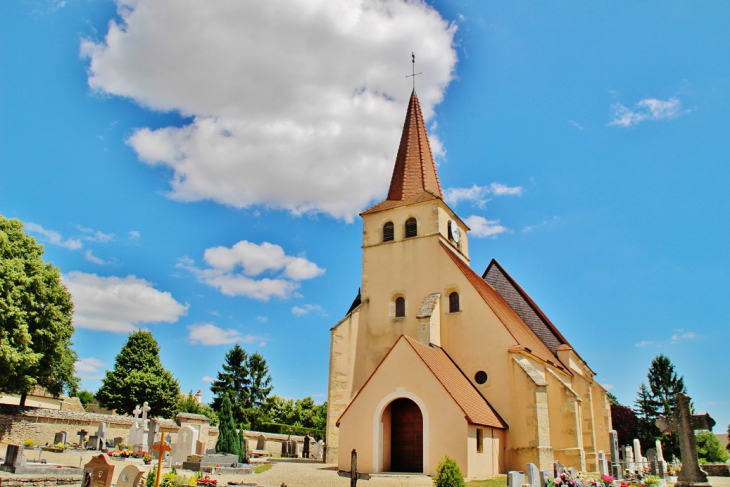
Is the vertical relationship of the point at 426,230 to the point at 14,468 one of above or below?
above

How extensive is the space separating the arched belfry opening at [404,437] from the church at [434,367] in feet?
0.13

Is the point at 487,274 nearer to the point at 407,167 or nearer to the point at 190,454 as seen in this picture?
the point at 407,167

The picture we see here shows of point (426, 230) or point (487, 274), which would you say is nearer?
point (426, 230)

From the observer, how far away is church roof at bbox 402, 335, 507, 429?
1839 cm

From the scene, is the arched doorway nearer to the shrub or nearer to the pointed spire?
the shrub

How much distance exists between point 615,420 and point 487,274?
25.3 metres

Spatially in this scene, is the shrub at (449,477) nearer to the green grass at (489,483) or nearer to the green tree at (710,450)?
the green grass at (489,483)

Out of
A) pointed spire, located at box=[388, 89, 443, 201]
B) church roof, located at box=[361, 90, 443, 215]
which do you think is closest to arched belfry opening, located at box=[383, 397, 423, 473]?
church roof, located at box=[361, 90, 443, 215]

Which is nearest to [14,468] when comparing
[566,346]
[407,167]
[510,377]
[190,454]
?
[190,454]

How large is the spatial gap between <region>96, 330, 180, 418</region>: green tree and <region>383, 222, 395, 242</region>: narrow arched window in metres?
24.6

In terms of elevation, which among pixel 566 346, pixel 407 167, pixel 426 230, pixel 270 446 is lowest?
pixel 270 446

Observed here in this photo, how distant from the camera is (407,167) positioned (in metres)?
28.7

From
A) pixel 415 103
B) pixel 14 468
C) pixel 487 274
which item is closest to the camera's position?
pixel 14 468

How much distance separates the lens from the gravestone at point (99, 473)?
42.0 feet
